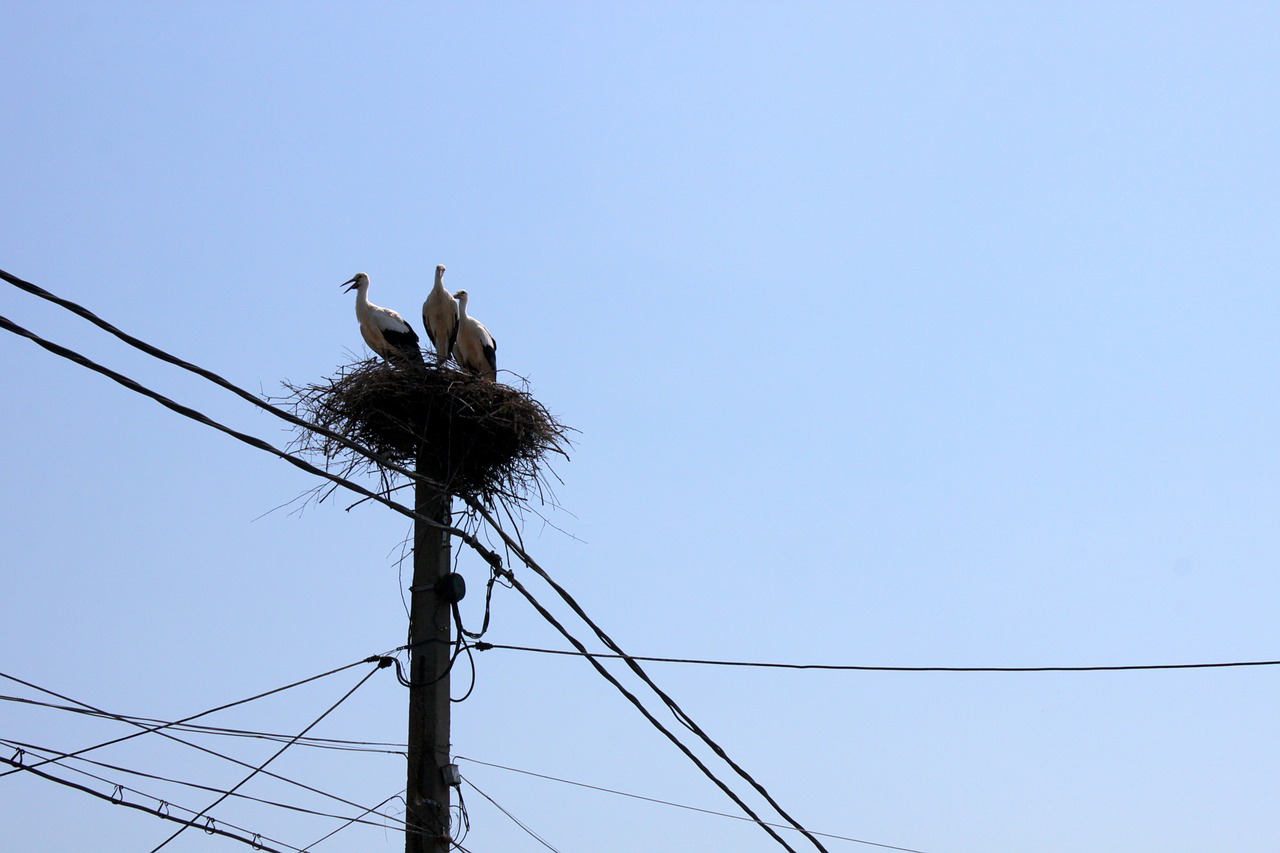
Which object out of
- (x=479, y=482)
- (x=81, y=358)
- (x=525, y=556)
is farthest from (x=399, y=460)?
(x=81, y=358)

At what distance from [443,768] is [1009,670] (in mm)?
3054

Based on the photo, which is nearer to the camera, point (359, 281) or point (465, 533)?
point (465, 533)

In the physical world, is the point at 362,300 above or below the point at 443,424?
above

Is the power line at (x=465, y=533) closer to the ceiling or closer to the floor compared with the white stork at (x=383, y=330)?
closer to the floor

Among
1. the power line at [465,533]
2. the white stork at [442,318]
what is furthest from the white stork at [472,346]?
the power line at [465,533]

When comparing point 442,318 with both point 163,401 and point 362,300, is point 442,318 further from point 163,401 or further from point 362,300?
point 163,401

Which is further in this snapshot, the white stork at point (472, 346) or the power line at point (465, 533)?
the white stork at point (472, 346)

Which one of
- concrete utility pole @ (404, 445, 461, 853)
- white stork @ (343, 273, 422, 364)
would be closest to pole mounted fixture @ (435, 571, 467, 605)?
concrete utility pole @ (404, 445, 461, 853)

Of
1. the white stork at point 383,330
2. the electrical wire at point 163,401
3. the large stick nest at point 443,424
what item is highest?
the white stork at point 383,330

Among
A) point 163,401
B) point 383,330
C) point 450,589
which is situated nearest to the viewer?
point 163,401

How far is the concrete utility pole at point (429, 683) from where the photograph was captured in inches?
242

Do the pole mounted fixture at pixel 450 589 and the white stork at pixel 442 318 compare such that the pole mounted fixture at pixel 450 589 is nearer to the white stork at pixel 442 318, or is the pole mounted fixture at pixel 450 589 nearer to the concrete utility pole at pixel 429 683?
the concrete utility pole at pixel 429 683

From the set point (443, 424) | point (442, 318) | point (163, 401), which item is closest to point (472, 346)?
point (442, 318)

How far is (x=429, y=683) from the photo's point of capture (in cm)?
641
